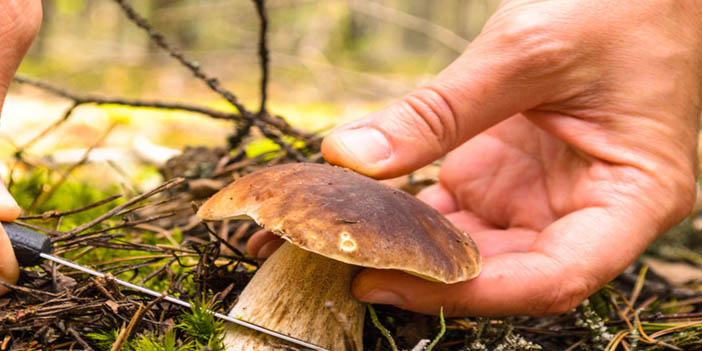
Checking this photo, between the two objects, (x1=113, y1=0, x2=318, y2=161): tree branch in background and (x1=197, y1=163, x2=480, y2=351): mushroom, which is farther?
(x1=113, y1=0, x2=318, y2=161): tree branch in background

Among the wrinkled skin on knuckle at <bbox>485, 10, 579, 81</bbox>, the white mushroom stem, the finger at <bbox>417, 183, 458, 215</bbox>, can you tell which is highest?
the wrinkled skin on knuckle at <bbox>485, 10, 579, 81</bbox>

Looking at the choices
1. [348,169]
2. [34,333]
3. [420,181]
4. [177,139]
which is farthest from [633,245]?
[177,139]

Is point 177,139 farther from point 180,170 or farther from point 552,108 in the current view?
point 552,108

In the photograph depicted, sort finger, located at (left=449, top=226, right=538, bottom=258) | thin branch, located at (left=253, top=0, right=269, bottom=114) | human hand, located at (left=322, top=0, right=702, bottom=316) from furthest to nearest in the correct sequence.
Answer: thin branch, located at (left=253, top=0, right=269, bottom=114) → finger, located at (left=449, top=226, right=538, bottom=258) → human hand, located at (left=322, top=0, right=702, bottom=316)

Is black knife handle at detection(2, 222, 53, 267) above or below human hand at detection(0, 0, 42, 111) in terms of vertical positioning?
below

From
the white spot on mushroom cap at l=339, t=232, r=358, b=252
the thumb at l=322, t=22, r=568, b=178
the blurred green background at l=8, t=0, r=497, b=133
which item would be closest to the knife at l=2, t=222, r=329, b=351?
the white spot on mushroom cap at l=339, t=232, r=358, b=252

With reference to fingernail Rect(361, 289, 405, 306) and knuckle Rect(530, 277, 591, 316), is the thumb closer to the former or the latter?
fingernail Rect(361, 289, 405, 306)

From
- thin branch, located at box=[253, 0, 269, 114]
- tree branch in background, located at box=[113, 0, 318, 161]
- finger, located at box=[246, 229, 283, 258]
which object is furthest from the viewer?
thin branch, located at box=[253, 0, 269, 114]

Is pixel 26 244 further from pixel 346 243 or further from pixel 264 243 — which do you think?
pixel 346 243
